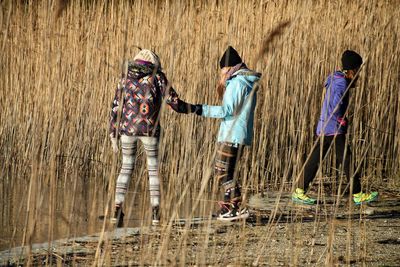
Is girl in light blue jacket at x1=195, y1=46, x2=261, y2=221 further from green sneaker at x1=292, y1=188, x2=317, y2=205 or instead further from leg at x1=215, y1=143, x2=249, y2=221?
green sneaker at x1=292, y1=188, x2=317, y2=205

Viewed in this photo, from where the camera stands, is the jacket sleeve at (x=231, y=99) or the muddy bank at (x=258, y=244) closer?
the muddy bank at (x=258, y=244)

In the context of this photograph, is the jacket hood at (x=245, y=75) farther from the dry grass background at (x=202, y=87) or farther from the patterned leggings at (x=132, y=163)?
the dry grass background at (x=202, y=87)

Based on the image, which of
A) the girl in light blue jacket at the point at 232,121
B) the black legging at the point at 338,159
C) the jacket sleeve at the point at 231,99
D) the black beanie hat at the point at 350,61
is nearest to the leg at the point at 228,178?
the girl in light blue jacket at the point at 232,121

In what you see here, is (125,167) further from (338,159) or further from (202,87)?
(202,87)

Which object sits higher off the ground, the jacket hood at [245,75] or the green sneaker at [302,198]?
the jacket hood at [245,75]

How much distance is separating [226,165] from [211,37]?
2.31 meters

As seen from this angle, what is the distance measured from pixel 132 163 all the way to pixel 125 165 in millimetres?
44

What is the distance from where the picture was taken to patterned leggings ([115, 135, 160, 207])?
15.9 ft

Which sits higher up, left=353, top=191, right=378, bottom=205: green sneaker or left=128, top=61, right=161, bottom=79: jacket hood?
left=128, top=61, right=161, bottom=79: jacket hood

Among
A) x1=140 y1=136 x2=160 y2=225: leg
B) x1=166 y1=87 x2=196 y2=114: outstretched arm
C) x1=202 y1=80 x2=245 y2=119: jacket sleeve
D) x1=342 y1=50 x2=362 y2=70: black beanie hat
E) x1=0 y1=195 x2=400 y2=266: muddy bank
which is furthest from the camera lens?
x1=342 y1=50 x2=362 y2=70: black beanie hat

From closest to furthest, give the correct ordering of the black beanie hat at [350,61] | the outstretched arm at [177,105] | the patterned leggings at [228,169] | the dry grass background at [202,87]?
the outstretched arm at [177,105], the patterned leggings at [228,169], the black beanie hat at [350,61], the dry grass background at [202,87]

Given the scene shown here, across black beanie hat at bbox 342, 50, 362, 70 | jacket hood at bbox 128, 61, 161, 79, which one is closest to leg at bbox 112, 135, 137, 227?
jacket hood at bbox 128, 61, 161, 79

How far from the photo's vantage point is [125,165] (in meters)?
4.93

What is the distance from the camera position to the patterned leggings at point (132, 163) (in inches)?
191
